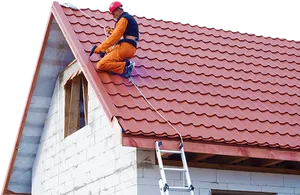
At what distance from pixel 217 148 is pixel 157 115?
38.5 inches

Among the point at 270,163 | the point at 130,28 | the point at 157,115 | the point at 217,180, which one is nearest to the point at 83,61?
the point at 130,28

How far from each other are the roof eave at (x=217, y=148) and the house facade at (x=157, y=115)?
0.6 inches

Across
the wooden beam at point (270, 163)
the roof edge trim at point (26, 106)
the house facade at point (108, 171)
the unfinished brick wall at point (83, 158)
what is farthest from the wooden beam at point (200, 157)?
the roof edge trim at point (26, 106)

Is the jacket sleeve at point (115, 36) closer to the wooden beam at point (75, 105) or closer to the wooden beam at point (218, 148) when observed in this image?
the wooden beam at point (218, 148)

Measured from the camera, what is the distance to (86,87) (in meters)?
12.6

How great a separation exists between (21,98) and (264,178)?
5325mm

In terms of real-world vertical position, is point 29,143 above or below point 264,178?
above

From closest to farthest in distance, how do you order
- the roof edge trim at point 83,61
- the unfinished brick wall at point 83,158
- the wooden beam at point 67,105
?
the roof edge trim at point 83,61 < the unfinished brick wall at point 83,158 < the wooden beam at point 67,105

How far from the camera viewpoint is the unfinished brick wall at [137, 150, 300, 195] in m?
10.1

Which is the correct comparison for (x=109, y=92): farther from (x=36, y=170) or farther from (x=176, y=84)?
(x=36, y=170)

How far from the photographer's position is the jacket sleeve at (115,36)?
35.6ft

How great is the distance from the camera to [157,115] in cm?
1030

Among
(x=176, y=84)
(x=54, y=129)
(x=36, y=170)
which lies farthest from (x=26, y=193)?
(x=176, y=84)

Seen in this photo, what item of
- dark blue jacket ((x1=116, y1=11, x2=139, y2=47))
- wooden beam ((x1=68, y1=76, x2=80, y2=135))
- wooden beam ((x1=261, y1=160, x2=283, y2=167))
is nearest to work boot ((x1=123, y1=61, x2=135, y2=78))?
dark blue jacket ((x1=116, y1=11, x2=139, y2=47))
